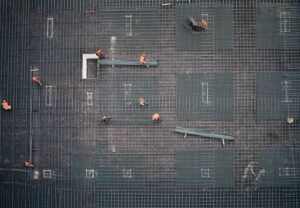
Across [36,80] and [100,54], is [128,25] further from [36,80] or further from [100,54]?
[36,80]

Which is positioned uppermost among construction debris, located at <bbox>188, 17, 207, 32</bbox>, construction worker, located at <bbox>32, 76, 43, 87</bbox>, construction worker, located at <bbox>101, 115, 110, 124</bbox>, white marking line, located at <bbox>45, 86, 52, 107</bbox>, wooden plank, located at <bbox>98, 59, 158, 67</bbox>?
construction debris, located at <bbox>188, 17, 207, 32</bbox>

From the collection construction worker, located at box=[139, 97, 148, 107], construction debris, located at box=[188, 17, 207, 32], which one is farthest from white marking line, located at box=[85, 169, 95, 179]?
construction debris, located at box=[188, 17, 207, 32]

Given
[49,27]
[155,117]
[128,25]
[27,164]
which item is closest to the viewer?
[155,117]

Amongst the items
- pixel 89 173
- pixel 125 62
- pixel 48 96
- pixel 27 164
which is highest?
pixel 125 62

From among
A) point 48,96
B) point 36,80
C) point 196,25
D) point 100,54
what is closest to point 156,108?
point 100,54

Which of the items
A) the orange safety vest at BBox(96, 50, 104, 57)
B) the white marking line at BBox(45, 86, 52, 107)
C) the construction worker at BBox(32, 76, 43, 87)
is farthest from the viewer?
the white marking line at BBox(45, 86, 52, 107)

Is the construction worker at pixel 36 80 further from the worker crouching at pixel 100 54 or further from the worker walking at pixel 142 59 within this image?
the worker walking at pixel 142 59

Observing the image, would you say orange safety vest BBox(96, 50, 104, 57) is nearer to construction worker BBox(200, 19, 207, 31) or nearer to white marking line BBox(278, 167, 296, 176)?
construction worker BBox(200, 19, 207, 31)

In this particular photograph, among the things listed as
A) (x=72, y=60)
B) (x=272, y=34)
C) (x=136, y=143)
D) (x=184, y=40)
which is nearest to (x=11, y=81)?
(x=72, y=60)
